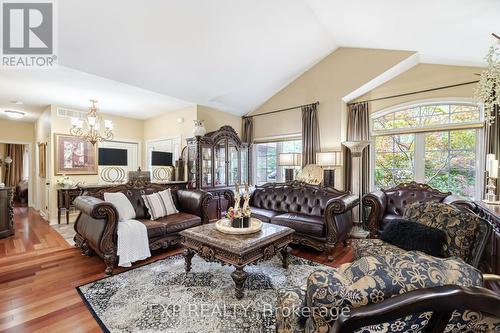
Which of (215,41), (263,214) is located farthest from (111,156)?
→ (263,214)

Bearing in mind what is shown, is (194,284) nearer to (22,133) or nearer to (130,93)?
(130,93)

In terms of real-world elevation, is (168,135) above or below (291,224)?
above

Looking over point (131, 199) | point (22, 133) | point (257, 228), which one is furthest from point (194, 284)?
point (22, 133)

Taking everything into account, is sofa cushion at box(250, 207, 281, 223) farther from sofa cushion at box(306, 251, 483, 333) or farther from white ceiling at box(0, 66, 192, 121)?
white ceiling at box(0, 66, 192, 121)

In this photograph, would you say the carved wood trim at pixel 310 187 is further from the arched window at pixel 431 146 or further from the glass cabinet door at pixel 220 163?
the arched window at pixel 431 146

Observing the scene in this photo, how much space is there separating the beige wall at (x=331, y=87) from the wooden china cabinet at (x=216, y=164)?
1.21 metres

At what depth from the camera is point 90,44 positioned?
3.06 metres

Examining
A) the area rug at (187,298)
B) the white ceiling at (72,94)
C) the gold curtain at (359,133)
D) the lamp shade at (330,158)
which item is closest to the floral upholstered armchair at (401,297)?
the area rug at (187,298)

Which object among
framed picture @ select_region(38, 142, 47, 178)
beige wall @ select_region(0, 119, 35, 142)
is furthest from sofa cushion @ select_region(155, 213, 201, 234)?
beige wall @ select_region(0, 119, 35, 142)

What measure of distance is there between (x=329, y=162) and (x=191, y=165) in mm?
2926

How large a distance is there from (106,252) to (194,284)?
1.16 meters

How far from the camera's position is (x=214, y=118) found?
5.62 metres

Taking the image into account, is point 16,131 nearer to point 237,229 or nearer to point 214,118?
point 214,118

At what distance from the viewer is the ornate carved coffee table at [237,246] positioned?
2.15 m
